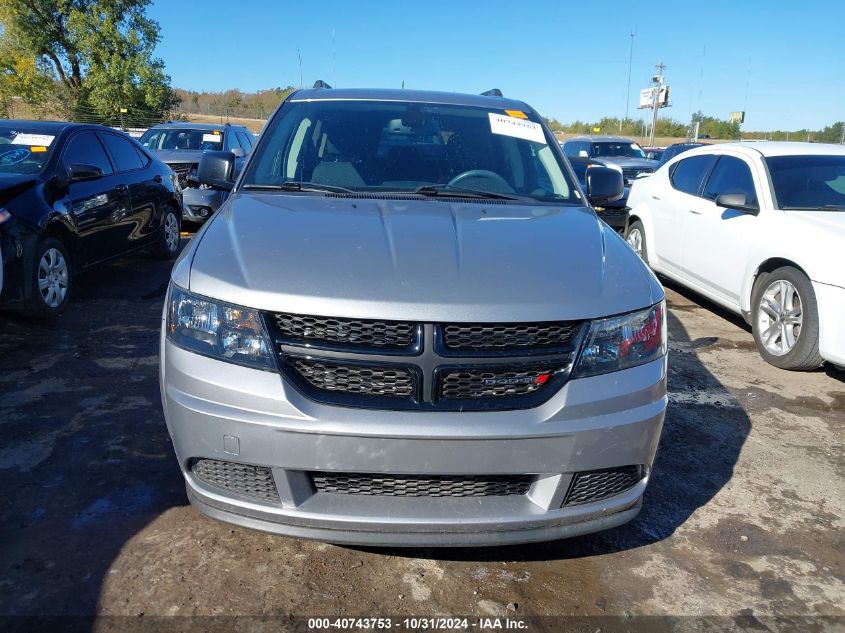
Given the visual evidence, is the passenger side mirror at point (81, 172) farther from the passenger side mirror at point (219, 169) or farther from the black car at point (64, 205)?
the passenger side mirror at point (219, 169)

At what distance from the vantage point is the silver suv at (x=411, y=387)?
2.14 m

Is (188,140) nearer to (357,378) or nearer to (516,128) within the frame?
(516,128)

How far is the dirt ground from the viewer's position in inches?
93.9

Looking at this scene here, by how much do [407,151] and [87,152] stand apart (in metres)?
4.26

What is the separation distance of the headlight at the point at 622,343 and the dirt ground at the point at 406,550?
2.87 ft

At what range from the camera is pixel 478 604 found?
2412 mm

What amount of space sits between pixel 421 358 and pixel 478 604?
96 centimetres

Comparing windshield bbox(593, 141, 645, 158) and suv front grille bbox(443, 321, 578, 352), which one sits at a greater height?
windshield bbox(593, 141, 645, 158)

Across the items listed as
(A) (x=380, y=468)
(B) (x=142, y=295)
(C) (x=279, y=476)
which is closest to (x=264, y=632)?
(C) (x=279, y=476)

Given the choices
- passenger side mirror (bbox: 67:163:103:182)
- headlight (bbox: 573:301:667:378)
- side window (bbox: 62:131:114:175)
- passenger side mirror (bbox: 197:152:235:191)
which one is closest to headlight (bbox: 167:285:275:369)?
headlight (bbox: 573:301:667:378)

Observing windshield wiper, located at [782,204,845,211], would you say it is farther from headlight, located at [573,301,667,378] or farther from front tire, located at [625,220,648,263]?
headlight, located at [573,301,667,378]

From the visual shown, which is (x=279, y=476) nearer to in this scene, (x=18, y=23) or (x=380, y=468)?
(x=380, y=468)

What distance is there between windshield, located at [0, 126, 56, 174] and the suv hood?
12.0 ft

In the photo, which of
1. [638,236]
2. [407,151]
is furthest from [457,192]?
[638,236]
